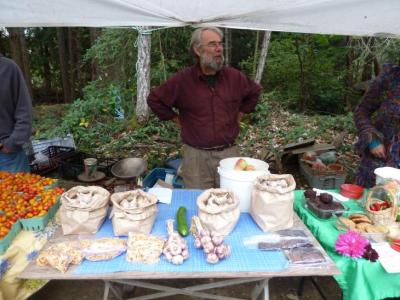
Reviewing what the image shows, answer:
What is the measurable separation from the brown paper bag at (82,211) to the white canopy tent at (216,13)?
125 cm

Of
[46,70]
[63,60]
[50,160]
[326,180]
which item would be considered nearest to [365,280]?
[326,180]

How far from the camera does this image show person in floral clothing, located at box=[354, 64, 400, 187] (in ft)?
8.66

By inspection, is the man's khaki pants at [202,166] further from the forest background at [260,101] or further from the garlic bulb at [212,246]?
the forest background at [260,101]

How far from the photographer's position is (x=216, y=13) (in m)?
2.30

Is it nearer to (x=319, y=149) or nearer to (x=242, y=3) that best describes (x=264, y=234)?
(x=242, y=3)

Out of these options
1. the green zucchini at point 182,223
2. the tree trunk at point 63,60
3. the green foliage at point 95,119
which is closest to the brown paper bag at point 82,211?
the green zucchini at point 182,223

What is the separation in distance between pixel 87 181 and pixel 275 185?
119 inches

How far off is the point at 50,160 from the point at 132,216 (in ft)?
11.0

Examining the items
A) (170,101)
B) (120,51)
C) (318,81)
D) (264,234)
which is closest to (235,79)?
(170,101)

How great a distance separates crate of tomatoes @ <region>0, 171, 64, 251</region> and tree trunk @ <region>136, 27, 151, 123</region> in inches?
158

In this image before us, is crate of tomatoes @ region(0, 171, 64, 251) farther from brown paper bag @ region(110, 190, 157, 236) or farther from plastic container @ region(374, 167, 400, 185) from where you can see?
plastic container @ region(374, 167, 400, 185)

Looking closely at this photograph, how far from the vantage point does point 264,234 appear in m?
1.99

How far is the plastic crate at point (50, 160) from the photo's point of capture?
15.0 feet

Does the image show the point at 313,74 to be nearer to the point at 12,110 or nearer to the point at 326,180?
the point at 326,180
